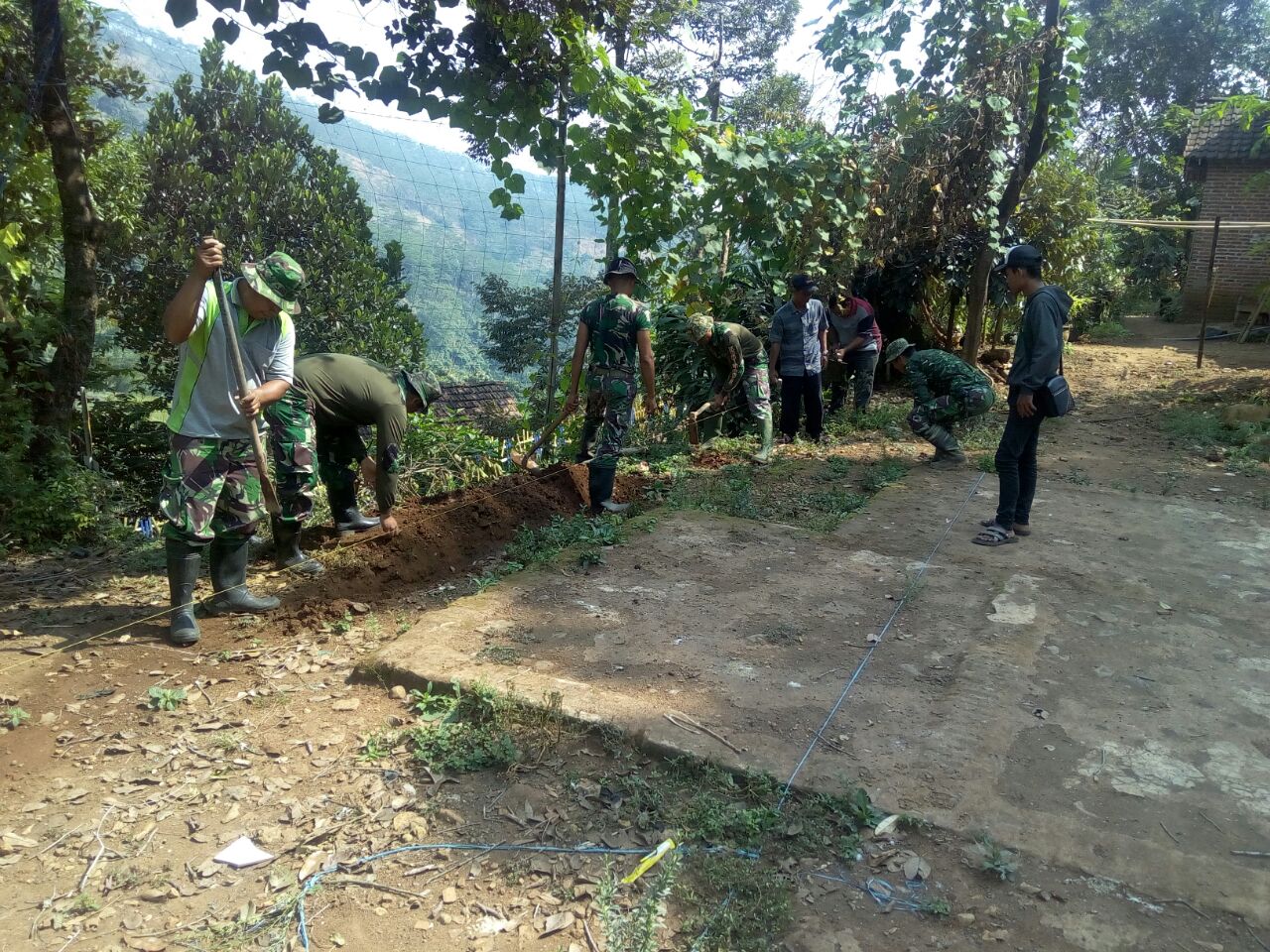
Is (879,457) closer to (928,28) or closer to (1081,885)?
(928,28)

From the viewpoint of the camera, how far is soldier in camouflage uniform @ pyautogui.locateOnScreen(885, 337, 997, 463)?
6.96 metres

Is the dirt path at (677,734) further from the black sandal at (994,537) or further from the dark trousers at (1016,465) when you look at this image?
the dark trousers at (1016,465)

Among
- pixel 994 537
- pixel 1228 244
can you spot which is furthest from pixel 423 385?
pixel 1228 244

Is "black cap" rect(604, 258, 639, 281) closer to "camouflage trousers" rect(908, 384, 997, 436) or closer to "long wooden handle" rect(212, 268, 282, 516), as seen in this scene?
"long wooden handle" rect(212, 268, 282, 516)

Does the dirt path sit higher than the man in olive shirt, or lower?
lower

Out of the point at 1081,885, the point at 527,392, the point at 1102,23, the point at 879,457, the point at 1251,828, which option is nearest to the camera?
the point at 1081,885

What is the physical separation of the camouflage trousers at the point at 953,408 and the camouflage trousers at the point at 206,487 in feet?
17.3

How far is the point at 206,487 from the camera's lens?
3680mm

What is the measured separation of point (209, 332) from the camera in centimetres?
365

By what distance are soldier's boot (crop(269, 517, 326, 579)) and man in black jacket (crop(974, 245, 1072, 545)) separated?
3830mm

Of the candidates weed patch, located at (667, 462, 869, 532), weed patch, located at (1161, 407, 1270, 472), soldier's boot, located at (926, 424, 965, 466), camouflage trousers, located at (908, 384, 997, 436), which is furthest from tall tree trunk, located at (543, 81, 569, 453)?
weed patch, located at (1161, 407, 1270, 472)

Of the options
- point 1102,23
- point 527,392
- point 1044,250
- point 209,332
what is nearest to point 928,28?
point 1044,250

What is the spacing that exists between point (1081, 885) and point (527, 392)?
22.6ft

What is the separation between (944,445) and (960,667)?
3962 millimetres
